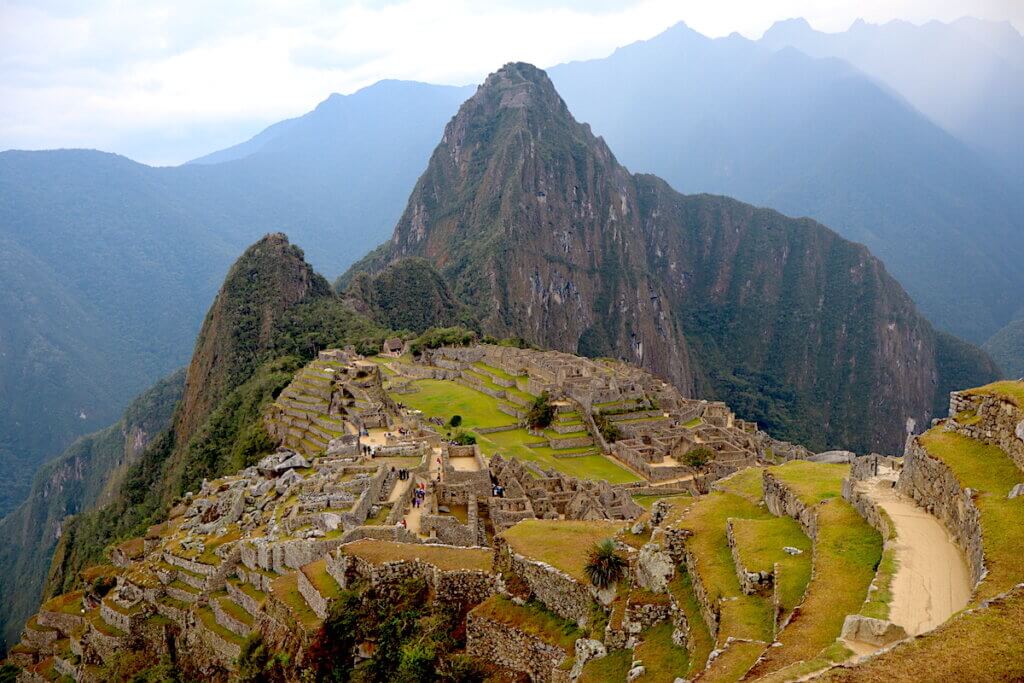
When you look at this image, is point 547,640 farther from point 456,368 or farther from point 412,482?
point 456,368

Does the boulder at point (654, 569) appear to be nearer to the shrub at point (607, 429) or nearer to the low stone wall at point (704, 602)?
the low stone wall at point (704, 602)

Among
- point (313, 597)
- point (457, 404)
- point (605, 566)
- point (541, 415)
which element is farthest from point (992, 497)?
point (457, 404)

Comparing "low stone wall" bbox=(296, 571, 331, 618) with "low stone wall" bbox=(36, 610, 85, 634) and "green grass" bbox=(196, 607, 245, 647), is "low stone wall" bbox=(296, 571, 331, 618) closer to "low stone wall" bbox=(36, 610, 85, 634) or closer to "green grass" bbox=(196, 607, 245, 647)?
"green grass" bbox=(196, 607, 245, 647)

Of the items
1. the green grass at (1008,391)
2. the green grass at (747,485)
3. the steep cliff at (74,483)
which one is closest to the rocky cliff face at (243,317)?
the steep cliff at (74,483)

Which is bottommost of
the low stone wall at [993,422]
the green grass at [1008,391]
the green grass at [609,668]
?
the green grass at [609,668]

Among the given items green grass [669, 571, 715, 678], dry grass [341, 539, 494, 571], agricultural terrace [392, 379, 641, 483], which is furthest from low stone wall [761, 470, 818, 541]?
agricultural terrace [392, 379, 641, 483]

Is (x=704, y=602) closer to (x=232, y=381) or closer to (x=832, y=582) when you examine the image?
(x=832, y=582)
